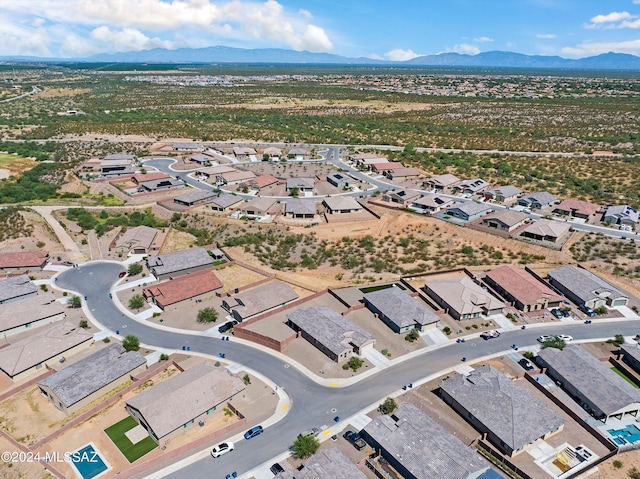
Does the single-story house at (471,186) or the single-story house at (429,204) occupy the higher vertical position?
the single-story house at (471,186)

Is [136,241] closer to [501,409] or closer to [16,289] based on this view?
[16,289]

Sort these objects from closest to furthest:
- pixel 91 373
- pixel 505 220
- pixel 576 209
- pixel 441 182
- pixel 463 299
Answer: pixel 91 373, pixel 463 299, pixel 505 220, pixel 576 209, pixel 441 182

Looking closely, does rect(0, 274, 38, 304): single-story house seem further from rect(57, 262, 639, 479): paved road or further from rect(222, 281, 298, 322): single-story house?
rect(222, 281, 298, 322): single-story house

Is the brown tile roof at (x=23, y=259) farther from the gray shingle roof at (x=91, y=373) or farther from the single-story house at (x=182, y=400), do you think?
the single-story house at (x=182, y=400)

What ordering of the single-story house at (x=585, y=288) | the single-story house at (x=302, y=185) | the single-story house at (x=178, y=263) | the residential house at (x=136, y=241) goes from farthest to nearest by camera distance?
1. the single-story house at (x=302, y=185)
2. the residential house at (x=136, y=241)
3. the single-story house at (x=178, y=263)
4. the single-story house at (x=585, y=288)

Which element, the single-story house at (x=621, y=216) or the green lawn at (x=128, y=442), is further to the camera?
the single-story house at (x=621, y=216)

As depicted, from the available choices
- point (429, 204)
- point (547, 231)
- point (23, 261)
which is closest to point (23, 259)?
point (23, 261)

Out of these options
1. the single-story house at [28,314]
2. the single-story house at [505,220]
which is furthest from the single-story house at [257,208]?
the single-story house at [505,220]
